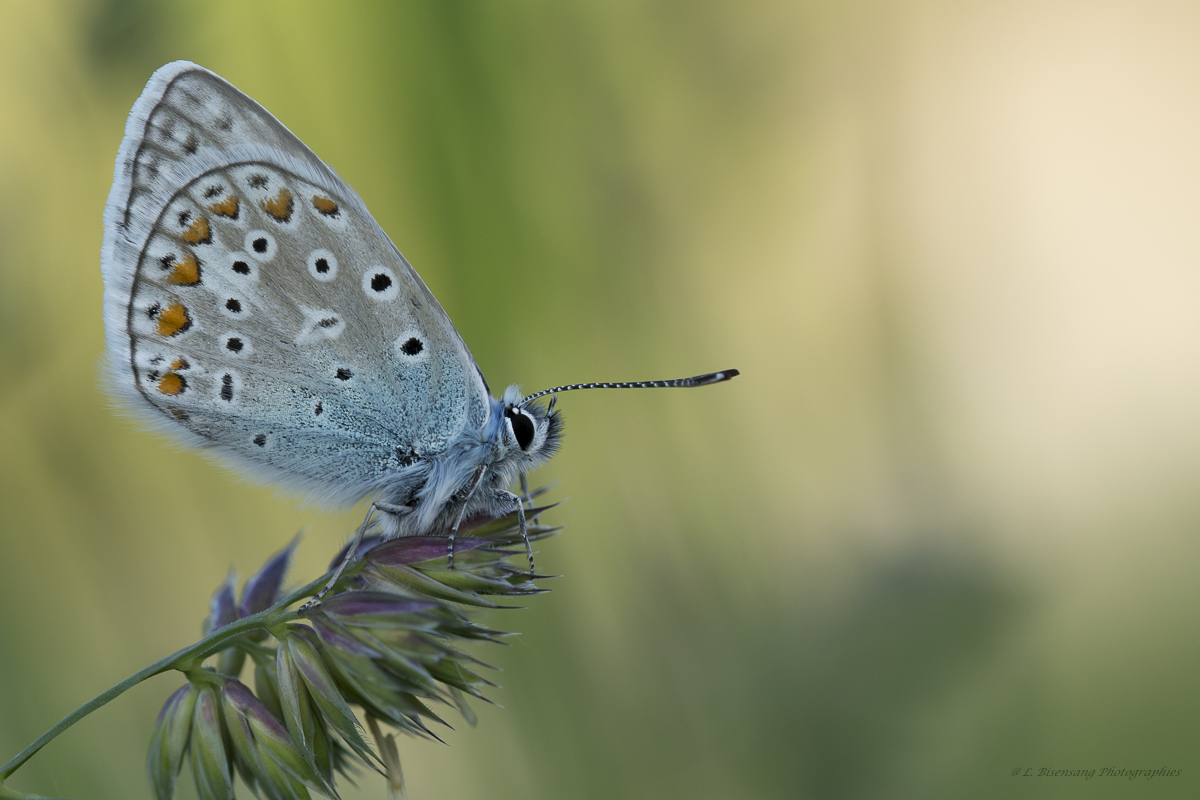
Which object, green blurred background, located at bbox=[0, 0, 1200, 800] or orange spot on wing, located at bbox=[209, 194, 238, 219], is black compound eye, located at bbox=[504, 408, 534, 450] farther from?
orange spot on wing, located at bbox=[209, 194, 238, 219]

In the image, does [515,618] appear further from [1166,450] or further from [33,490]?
[1166,450]

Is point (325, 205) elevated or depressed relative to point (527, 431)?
elevated

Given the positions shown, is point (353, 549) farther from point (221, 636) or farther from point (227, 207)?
point (227, 207)

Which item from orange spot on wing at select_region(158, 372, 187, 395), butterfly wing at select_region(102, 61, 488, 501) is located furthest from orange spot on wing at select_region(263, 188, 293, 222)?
orange spot on wing at select_region(158, 372, 187, 395)

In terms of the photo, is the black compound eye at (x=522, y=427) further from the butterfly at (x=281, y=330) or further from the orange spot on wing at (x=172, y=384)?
the orange spot on wing at (x=172, y=384)

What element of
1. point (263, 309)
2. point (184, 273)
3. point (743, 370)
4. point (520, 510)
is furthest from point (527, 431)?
point (743, 370)

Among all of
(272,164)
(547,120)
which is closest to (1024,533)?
(547,120)
